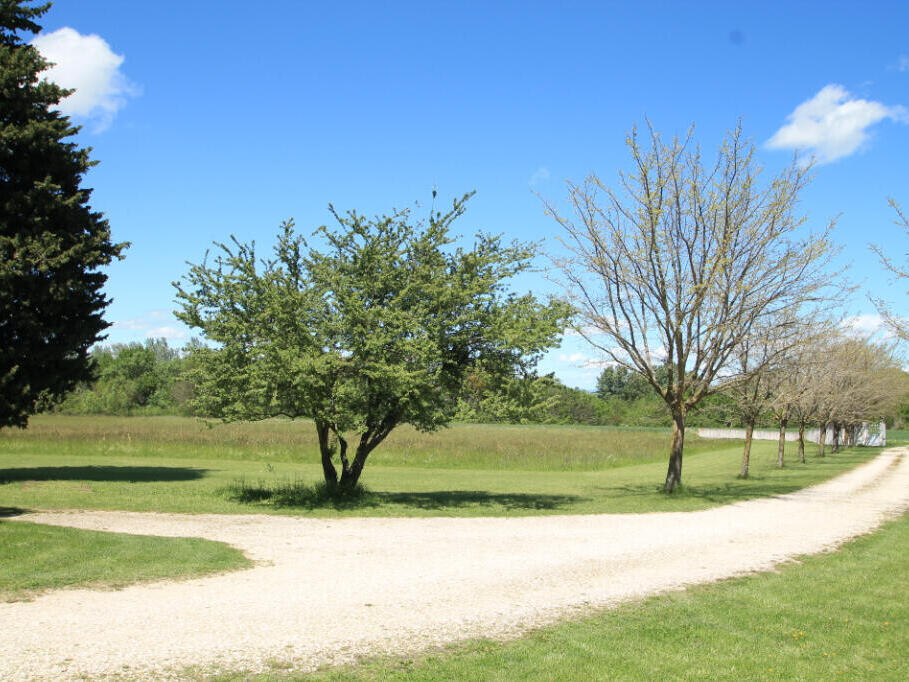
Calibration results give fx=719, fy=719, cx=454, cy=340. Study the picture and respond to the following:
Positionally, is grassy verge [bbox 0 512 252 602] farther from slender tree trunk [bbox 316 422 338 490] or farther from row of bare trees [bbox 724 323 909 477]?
row of bare trees [bbox 724 323 909 477]

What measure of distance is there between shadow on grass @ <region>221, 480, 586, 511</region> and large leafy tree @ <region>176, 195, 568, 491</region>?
58 centimetres

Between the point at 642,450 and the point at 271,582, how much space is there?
128 ft

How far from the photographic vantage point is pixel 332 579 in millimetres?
9375

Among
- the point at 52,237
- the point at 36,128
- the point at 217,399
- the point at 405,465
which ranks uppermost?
the point at 36,128

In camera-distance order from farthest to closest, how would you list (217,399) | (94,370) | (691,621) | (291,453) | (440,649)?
1. (291,453)
2. (94,370)
3. (217,399)
4. (691,621)
5. (440,649)

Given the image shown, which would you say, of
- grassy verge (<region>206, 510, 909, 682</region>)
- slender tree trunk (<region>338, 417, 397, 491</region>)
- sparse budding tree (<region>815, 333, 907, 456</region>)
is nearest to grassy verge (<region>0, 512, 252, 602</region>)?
grassy verge (<region>206, 510, 909, 682</region>)

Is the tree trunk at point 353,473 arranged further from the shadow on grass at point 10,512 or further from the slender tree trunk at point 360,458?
the shadow on grass at point 10,512

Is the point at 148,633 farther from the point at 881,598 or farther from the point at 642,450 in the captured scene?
the point at 642,450

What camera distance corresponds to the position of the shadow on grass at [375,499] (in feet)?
58.3

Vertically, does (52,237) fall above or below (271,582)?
above

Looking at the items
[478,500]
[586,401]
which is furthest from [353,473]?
[586,401]

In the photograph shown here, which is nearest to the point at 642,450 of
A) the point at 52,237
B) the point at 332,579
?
the point at 52,237

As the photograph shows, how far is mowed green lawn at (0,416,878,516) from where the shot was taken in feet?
58.4

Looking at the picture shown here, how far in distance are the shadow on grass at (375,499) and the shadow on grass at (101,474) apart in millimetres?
5099
